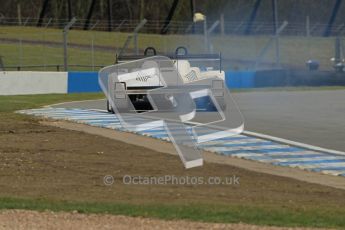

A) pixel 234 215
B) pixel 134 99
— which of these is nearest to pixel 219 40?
pixel 134 99

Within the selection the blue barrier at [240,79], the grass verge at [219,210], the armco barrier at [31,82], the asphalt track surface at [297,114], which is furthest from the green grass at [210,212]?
the blue barrier at [240,79]

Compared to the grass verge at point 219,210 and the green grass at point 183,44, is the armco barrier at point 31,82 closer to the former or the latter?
the green grass at point 183,44

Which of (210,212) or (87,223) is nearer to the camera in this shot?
(87,223)

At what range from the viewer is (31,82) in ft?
105

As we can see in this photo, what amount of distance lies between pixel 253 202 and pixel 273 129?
25.5ft

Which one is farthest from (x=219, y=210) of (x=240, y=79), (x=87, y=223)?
(x=240, y=79)

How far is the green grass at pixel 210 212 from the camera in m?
8.62

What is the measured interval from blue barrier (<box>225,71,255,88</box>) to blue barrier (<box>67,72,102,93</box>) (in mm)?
5904

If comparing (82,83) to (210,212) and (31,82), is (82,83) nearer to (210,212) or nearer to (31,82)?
(31,82)

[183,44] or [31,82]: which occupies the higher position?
[31,82]

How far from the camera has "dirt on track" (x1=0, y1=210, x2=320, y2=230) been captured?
Result: 8.05 m

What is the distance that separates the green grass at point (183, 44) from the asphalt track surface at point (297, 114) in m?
14.6

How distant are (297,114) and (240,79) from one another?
55.7 ft

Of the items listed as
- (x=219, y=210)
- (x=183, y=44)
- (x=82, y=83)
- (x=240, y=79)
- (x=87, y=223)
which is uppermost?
(x=87, y=223)
